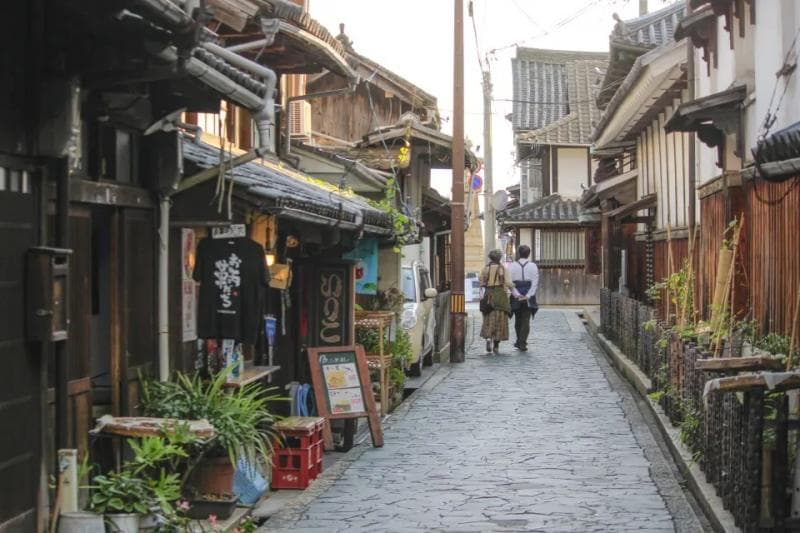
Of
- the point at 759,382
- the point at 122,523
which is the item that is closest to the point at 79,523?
the point at 122,523

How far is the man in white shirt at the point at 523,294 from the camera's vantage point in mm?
29000

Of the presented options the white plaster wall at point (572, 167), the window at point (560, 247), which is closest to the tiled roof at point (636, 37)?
the window at point (560, 247)

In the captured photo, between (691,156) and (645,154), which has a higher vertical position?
(645,154)

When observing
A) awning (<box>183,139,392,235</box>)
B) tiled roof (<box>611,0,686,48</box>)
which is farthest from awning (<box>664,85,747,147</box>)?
Result: tiled roof (<box>611,0,686,48</box>)

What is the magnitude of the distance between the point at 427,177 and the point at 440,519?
70.5 ft

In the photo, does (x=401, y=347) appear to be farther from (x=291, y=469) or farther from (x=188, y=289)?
(x=188, y=289)

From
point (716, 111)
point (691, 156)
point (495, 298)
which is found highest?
point (716, 111)

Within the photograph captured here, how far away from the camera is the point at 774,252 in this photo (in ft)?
42.0

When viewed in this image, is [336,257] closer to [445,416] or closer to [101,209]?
[445,416]

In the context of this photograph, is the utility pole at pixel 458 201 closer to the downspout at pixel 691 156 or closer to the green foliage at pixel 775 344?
the downspout at pixel 691 156

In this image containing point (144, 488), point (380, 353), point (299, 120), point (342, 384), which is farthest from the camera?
point (299, 120)

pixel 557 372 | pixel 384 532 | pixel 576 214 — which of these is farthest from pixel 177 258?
pixel 576 214

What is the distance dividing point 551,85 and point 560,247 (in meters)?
12.4

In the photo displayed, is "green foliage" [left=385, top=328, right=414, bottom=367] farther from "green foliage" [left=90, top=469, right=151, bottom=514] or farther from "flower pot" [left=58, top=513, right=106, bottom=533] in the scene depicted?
"flower pot" [left=58, top=513, right=106, bottom=533]
